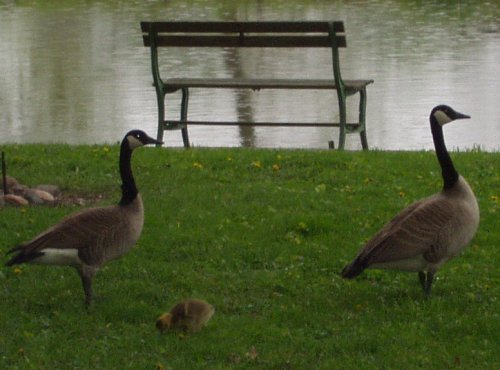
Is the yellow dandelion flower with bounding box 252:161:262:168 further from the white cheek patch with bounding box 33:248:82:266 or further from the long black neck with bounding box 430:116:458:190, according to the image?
the white cheek patch with bounding box 33:248:82:266

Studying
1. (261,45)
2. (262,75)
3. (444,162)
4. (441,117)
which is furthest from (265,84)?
(262,75)

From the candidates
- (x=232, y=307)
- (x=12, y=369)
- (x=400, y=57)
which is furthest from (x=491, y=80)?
(x=12, y=369)

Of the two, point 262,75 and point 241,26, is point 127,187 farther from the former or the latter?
point 262,75

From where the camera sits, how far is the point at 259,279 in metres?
6.77

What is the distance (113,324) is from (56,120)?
332 inches

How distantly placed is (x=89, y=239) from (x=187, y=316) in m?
0.73

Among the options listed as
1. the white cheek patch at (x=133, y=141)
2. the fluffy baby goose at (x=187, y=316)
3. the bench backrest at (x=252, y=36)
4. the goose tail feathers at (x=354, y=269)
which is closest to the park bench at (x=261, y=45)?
the bench backrest at (x=252, y=36)

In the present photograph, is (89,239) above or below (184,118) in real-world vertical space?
above

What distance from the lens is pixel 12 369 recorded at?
5461mm

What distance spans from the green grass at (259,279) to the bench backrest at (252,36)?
5.80 feet

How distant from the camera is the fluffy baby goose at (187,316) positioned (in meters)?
5.84

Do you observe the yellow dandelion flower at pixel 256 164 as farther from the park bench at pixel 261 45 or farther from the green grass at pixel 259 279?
the park bench at pixel 261 45

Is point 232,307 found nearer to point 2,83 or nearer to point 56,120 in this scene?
point 56,120

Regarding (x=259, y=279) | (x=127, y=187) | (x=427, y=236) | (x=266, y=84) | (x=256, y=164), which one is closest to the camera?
(x=427, y=236)
